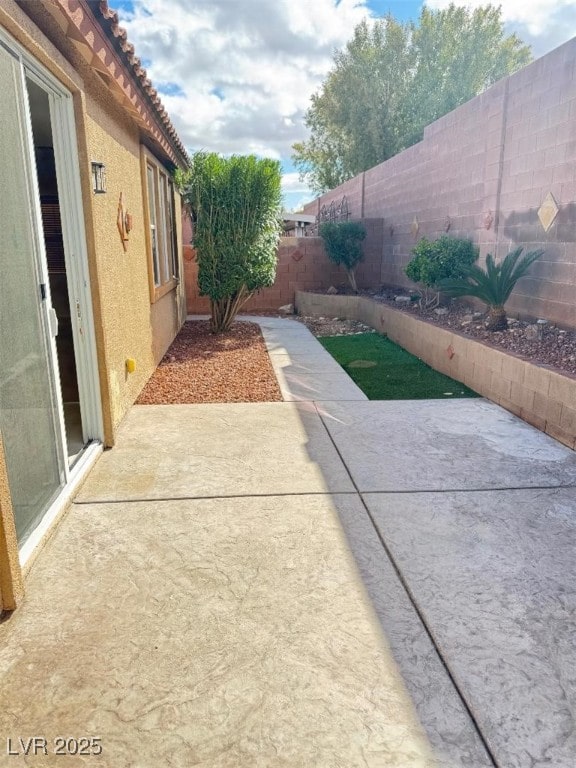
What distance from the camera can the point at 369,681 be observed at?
83.2 inches

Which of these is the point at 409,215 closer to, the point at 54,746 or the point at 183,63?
the point at 183,63

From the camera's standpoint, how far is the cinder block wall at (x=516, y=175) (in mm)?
6320

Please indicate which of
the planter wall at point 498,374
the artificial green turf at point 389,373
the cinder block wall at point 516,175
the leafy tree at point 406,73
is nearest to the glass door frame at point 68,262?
the artificial green turf at point 389,373

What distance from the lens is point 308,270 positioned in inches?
559

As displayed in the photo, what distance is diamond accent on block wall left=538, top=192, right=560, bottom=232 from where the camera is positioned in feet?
21.2

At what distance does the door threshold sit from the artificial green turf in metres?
3.20

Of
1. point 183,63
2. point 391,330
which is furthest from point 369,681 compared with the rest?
point 183,63

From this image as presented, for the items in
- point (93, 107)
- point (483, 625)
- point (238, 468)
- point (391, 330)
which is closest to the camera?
point (483, 625)

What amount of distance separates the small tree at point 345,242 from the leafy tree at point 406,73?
1877cm

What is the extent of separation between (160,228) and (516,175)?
517 cm

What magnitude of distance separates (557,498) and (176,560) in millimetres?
2528

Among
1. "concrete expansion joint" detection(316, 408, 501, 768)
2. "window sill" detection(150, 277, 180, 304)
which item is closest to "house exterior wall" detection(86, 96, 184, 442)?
"window sill" detection(150, 277, 180, 304)

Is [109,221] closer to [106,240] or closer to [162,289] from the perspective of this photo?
[106,240]

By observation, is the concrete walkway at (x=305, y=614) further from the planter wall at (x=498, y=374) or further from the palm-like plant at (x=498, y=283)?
the palm-like plant at (x=498, y=283)
